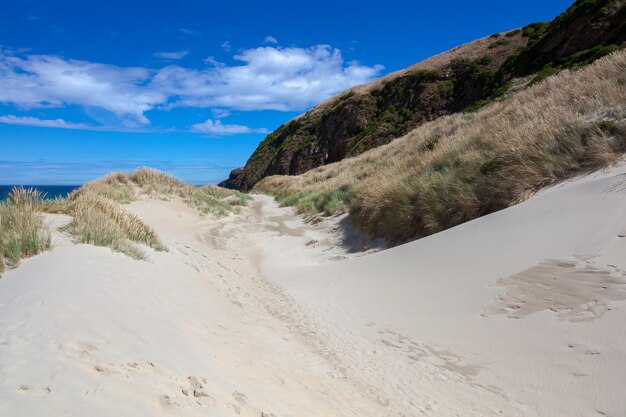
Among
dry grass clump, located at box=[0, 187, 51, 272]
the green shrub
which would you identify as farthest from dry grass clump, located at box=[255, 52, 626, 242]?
the green shrub

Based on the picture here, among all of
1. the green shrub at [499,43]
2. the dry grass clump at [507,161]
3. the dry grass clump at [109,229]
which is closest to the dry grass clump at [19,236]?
the dry grass clump at [109,229]

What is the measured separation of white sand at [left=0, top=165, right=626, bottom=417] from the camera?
7.56 ft

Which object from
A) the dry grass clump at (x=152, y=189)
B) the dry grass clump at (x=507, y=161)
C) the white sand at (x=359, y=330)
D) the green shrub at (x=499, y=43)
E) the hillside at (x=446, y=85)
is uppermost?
the green shrub at (x=499, y=43)

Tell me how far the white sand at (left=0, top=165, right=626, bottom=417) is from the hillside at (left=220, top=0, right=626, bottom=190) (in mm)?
20142

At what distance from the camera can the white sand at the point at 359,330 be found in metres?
2.30

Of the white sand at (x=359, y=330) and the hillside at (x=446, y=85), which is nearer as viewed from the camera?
the white sand at (x=359, y=330)

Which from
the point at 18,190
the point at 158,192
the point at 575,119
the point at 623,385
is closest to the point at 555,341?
the point at 623,385

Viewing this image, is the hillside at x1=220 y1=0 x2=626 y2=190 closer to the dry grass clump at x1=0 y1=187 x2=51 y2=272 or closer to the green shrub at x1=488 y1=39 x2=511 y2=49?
the green shrub at x1=488 y1=39 x2=511 y2=49

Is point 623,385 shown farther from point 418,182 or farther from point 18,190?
point 18,190

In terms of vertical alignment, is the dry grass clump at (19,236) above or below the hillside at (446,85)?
below

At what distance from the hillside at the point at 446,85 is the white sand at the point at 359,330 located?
20.1m

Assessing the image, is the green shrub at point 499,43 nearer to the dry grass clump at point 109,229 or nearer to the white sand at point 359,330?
the white sand at point 359,330

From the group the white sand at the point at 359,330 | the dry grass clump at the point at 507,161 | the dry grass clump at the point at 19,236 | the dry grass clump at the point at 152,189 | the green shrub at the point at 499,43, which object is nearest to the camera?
the white sand at the point at 359,330

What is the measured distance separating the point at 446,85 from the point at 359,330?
41.5m
